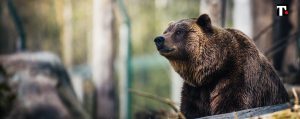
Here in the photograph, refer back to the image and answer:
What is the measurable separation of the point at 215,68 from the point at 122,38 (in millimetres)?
8780

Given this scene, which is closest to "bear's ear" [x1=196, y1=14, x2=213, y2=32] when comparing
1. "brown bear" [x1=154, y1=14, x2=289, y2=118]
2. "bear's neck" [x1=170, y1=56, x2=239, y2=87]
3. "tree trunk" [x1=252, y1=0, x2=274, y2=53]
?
"brown bear" [x1=154, y1=14, x2=289, y2=118]

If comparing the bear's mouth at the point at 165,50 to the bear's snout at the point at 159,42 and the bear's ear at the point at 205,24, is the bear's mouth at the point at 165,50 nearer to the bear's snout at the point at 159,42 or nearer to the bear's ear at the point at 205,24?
the bear's snout at the point at 159,42

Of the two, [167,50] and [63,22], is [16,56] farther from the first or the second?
[63,22]

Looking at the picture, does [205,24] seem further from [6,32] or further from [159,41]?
[6,32]

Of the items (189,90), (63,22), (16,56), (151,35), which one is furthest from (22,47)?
(151,35)

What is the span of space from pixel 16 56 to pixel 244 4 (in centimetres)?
443

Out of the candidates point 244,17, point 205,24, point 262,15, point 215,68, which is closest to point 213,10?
point 205,24

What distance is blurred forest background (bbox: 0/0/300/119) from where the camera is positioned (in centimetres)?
1195

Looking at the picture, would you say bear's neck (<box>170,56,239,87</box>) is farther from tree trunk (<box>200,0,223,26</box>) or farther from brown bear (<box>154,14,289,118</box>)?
tree trunk (<box>200,0,223,26</box>)

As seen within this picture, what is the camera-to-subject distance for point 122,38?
14633mm


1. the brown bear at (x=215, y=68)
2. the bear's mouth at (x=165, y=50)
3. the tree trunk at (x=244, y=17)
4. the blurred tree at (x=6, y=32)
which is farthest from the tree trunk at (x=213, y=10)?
the blurred tree at (x=6, y=32)

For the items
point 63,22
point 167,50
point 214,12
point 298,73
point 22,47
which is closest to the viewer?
point 167,50

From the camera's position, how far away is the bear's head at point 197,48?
5949 millimetres

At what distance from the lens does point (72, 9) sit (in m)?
57.7
